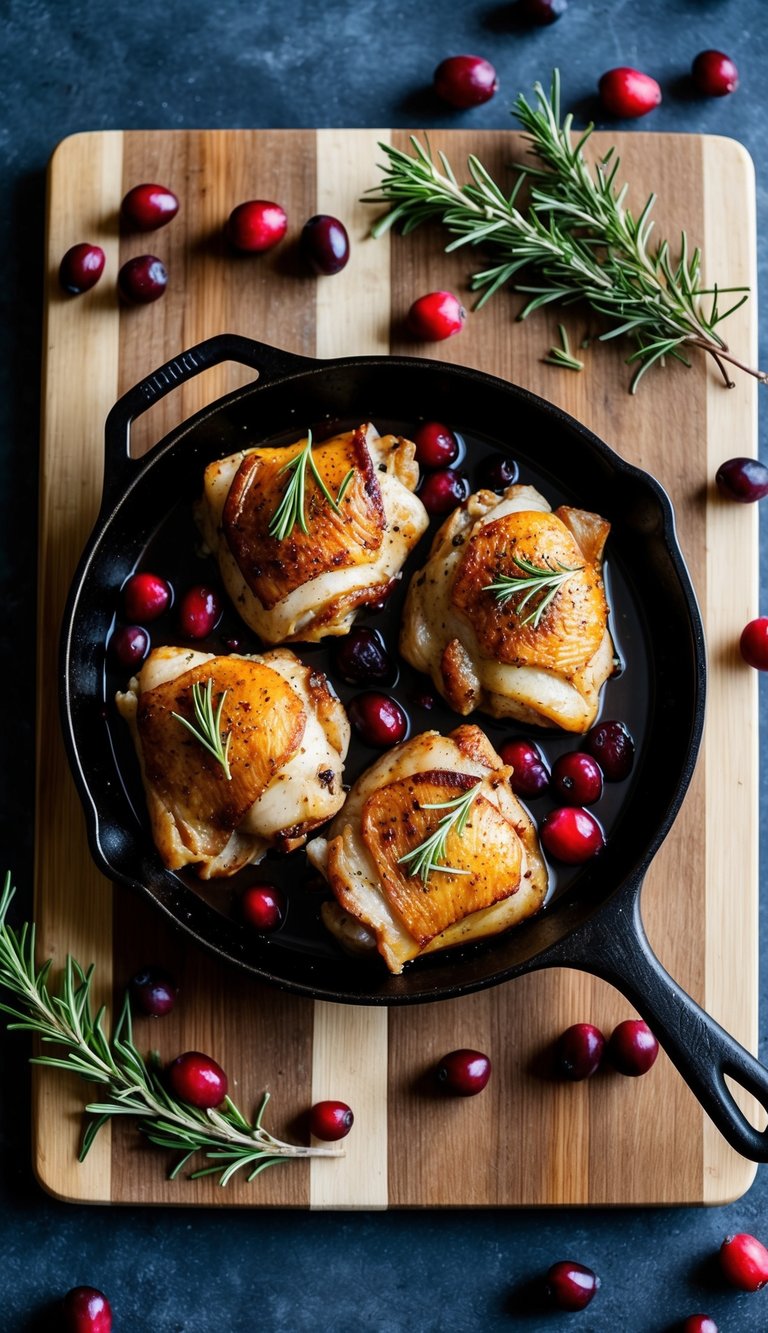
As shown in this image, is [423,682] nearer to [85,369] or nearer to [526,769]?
[526,769]

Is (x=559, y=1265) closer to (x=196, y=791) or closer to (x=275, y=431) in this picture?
(x=196, y=791)

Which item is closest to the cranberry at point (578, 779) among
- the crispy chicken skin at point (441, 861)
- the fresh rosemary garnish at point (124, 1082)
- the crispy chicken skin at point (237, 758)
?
the crispy chicken skin at point (441, 861)

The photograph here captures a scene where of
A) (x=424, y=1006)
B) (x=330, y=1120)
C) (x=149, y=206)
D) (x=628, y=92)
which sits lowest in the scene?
(x=330, y=1120)

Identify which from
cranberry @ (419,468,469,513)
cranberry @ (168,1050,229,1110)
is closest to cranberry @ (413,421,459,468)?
cranberry @ (419,468,469,513)

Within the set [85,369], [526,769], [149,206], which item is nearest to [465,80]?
[149,206]

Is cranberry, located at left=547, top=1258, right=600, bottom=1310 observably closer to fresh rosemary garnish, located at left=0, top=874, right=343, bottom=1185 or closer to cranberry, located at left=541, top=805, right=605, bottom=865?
fresh rosemary garnish, located at left=0, top=874, right=343, bottom=1185
